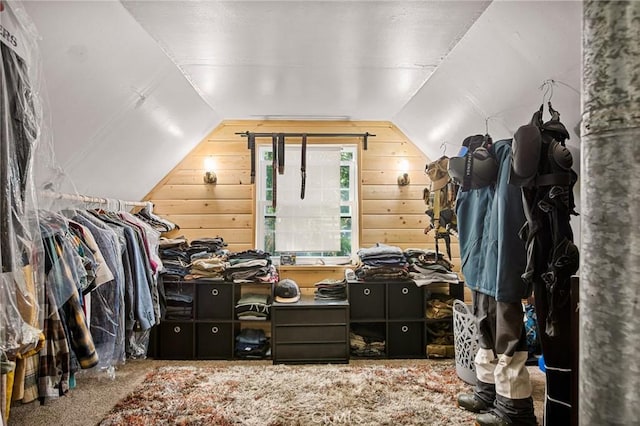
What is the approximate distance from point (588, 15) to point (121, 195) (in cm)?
344

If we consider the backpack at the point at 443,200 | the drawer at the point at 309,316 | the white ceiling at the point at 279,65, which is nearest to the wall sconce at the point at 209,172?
the white ceiling at the point at 279,65

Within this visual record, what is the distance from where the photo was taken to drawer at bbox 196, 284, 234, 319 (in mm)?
3324

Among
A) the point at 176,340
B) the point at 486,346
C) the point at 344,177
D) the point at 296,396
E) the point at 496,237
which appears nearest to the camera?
the point at 496,237

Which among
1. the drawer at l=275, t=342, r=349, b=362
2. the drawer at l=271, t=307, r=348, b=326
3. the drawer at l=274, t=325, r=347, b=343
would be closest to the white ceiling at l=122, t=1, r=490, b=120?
the drawer at l=271, t=307, r=348, b=326

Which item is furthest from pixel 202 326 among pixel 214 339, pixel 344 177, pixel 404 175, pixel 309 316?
pixel 404 175

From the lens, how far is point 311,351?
3162 millimetres

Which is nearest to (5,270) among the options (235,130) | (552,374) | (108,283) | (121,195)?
(108,283)

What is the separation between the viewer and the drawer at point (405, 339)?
10.8 ft

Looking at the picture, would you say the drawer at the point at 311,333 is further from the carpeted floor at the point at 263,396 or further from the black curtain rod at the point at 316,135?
the black curtain rod at the point at 316,135

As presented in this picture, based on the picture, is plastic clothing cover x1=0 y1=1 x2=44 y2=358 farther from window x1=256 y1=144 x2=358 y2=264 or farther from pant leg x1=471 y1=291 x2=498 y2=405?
window x1=256 y1=144 x2=358 y2=264

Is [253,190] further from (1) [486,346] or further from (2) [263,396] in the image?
(1) [486,346]

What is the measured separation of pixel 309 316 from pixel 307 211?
3.79 ft

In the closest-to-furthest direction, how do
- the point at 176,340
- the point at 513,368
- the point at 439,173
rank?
the point at 513,368 < the point at 439,173 < the point at 176,340

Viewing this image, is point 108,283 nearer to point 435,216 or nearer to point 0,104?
point 0,104
